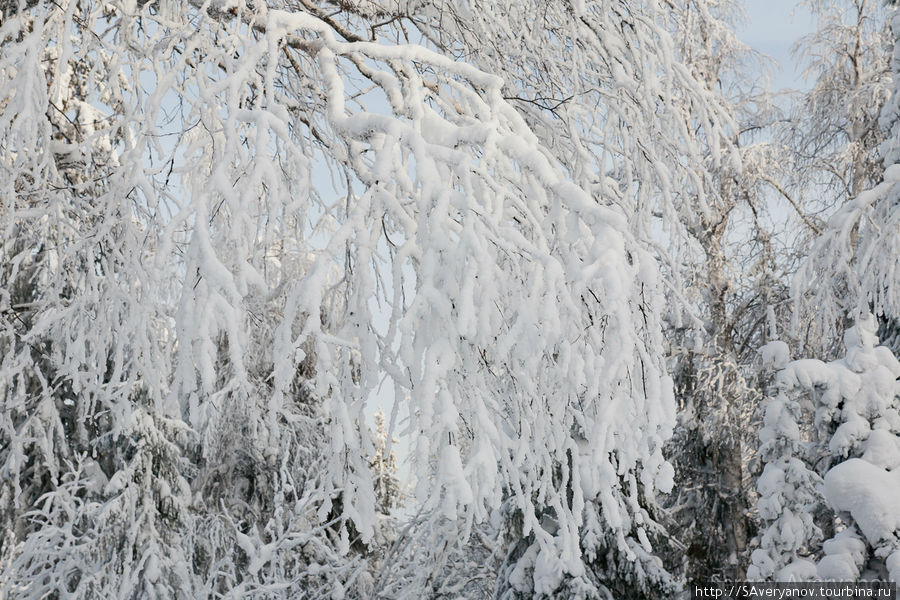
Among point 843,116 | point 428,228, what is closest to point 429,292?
point 428,228

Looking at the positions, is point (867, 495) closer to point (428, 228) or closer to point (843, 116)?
point (428, 228)

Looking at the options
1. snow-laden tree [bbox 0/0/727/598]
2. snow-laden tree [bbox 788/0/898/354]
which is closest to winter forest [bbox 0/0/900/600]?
snow-laden tree [bbox 0/0/727/598]

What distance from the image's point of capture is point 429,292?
6.49 ft

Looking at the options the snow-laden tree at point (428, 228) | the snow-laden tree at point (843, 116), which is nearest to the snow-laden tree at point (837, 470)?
the snow-laden tree at point (843, 116)

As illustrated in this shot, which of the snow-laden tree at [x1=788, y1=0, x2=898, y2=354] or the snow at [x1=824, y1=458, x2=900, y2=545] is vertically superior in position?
the snow-laden tree at [x1=788, y1=0, x2=898, y2=354]

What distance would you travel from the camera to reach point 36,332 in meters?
3.65

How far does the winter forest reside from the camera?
208 centimetres

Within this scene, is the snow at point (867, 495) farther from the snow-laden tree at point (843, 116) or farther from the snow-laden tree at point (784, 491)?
the snow-laden tree at point (843, 116)

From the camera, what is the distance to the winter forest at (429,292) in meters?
2.08

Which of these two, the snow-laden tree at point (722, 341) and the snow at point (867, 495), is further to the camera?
the snow-laden tree at point (722, 341)

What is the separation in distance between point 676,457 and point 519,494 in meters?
9.08

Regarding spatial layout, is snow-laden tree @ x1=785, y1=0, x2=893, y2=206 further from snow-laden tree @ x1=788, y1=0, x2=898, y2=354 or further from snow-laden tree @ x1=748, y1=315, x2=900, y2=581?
snow-laden tree @ x1=748, y1=315, x2=900, y2=581

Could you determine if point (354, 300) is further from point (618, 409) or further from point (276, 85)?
point (276, 85)

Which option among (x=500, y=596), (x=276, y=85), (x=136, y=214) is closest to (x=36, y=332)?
(x=136, y=214)
